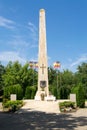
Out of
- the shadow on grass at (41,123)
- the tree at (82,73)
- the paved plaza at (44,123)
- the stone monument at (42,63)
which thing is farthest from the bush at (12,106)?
the tree at (82,73)

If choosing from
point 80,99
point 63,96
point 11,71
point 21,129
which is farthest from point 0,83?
point 21,129

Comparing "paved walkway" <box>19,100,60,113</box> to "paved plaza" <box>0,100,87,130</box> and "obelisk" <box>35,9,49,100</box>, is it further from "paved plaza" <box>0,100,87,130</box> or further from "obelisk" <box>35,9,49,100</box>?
"paved plaza" <box>0,100,87,130</box>

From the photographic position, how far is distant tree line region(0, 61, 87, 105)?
41.2 metres

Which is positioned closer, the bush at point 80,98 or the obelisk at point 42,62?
the bush at point 80,98

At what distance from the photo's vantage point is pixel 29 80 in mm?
59875

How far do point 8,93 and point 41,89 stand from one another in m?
3.95

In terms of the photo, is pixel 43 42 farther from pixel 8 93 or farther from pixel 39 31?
pixel 8 93

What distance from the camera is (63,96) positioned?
144 ft

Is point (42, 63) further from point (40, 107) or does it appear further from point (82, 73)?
point (82, 73)

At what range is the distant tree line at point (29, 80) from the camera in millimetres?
41206

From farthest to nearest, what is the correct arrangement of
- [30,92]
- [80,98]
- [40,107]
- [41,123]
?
[30,92] < [80,98] < [40,107] < [41,123]

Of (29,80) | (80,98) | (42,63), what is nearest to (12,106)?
(80,98)

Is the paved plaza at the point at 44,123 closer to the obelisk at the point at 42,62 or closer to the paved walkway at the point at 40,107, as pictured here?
the paved walkway at the point at 40,107

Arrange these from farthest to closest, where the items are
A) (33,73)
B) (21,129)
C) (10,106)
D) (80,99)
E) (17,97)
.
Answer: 1. (33,73)
2. (17,97)
3. (80,99)
4. (10,106)
5. (21,129)
